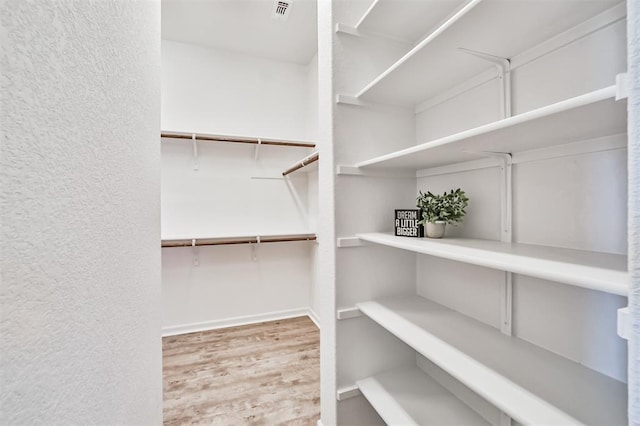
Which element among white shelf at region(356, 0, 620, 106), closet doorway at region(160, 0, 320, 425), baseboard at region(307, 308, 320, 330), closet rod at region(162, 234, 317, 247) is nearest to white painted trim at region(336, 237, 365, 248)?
white shelf at region(356, 0, 620, 106)

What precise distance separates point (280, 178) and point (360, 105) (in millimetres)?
1639

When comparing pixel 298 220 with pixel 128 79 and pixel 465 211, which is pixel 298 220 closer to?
pixel 465 211

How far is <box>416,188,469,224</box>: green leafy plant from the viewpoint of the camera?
41.4 inches

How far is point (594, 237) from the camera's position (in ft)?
2.48

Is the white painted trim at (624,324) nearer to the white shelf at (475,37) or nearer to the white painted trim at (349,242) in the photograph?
the white shelf at (475,37)

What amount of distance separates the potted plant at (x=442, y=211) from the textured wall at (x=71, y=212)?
3.39ft

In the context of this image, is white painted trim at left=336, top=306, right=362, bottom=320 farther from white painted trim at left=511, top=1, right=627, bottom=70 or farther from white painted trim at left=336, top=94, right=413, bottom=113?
white painted trim at left=511, top=1, right=627, bottom=70

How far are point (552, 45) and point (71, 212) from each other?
1.30m

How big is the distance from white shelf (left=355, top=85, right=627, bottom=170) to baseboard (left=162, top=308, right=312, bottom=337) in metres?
2.22

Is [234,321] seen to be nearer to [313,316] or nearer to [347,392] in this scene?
[313,316]

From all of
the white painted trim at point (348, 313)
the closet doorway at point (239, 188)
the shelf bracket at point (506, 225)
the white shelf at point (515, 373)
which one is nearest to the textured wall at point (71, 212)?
the white painted trim at point (348, 313)

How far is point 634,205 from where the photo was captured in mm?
409

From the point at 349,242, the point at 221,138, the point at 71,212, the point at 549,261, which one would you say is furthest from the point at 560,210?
the point at 221,138

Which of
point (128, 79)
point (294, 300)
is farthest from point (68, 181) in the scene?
point (294, 300)
